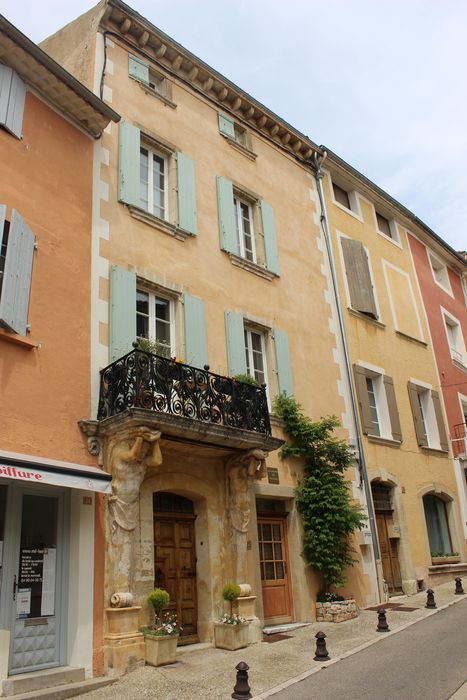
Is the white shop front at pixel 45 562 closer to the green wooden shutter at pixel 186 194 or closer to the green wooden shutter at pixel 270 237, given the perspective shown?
the green wooden shutter at pixel 186 194

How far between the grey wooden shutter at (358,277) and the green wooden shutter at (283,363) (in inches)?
142

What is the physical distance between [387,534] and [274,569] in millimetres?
4003

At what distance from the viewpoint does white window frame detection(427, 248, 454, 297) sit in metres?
20.2

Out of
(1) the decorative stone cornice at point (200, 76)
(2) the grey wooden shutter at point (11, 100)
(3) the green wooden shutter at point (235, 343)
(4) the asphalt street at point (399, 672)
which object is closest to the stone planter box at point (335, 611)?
(4) the asphalt street at point (399, 672)

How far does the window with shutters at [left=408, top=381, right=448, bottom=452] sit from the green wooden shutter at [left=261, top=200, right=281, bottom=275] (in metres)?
5.63

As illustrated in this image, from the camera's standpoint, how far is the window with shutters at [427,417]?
604 inches

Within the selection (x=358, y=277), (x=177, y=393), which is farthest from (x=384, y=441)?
(x=177, y=393)

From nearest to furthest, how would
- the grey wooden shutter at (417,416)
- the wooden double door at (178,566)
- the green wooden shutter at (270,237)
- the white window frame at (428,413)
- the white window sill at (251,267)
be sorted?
the wooden double door at (178,566)
the white window sill at (251,267)
the green wooden shutter at (270,237)
the grey wooden shutter at (417,416)
the white window frame at (428,413)

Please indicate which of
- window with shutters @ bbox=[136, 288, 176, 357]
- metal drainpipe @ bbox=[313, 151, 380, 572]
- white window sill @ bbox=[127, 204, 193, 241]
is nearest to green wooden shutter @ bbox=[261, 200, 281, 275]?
metal drainpipe @ bbox=[313, 151, 380, 572]

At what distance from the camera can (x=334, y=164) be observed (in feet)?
53.1

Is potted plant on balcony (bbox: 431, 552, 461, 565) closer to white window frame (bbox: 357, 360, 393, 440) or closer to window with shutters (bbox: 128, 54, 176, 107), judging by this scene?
white window frame (bbox: 357, 360, 393, 440)

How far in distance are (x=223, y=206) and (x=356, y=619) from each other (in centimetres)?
825

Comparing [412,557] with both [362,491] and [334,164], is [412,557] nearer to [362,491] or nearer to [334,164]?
[362,491]

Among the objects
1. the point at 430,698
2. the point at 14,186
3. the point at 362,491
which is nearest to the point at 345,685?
the point at 430,698
